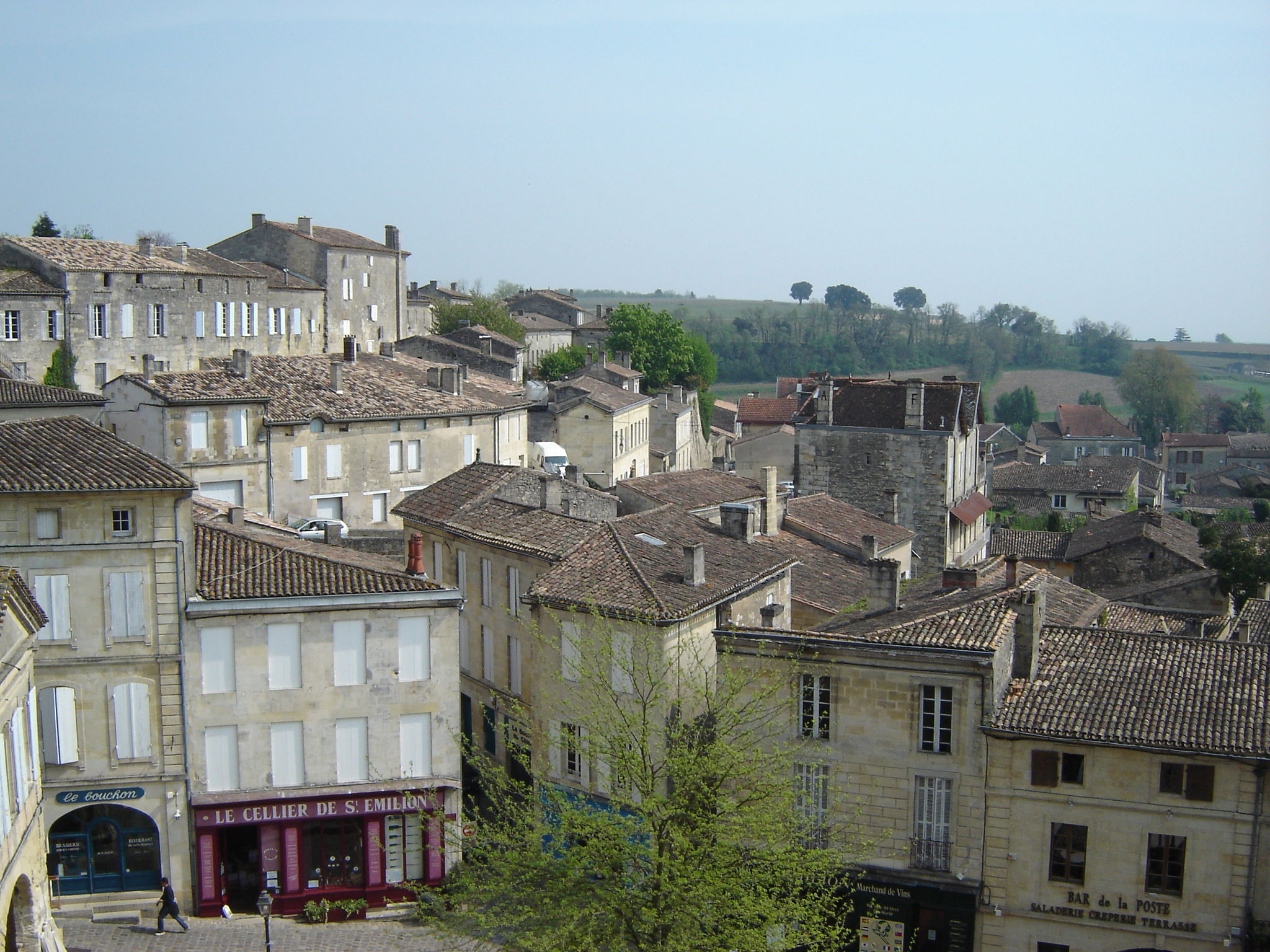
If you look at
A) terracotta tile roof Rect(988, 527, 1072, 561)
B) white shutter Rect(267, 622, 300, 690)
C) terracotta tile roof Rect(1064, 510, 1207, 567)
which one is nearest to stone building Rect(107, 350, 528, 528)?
white shutter Rect(267, 622, 300, 690)

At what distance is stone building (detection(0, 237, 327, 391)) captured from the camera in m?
54.4

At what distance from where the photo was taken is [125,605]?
2689 cm

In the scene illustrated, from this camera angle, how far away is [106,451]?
1085 inches

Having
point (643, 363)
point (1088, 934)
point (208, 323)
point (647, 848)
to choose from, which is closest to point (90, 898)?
point (647, 848)

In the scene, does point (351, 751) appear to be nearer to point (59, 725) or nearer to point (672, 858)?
Result: point (59, 725)

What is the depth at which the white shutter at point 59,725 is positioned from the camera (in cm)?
2628

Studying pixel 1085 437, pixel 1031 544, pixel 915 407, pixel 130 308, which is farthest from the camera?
pixel 1085 437

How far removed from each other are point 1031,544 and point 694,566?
30673 mm

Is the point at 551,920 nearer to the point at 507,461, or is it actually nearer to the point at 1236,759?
the point at 1236,759

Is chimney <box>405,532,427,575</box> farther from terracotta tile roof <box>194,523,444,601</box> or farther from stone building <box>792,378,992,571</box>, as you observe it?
stone building <box>792,378,992,571</box>

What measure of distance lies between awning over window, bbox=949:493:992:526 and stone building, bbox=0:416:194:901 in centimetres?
3443

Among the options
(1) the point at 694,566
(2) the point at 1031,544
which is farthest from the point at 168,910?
(2) the point at 1031,544

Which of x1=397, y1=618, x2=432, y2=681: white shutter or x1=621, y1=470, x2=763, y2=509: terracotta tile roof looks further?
x1=621, y1=470, x2=763, y2=509: terracotta tile roof

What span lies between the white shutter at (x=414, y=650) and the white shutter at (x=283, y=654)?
217cm
